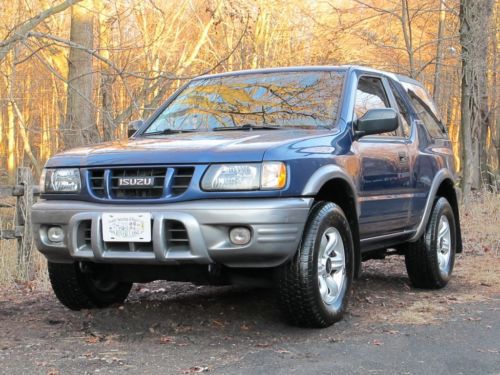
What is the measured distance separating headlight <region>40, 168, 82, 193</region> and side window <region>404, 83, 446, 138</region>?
343 centimetres

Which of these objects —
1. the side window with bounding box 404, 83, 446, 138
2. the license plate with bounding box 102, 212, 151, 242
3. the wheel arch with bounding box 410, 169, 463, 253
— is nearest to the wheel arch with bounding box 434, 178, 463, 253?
the wheel arch with bounding box 410, 169, 463, 253

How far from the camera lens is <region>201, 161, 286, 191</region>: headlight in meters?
4.01

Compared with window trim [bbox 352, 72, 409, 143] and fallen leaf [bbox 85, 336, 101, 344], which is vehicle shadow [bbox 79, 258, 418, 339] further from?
window trim [bbox 352, 72, 409, 143]

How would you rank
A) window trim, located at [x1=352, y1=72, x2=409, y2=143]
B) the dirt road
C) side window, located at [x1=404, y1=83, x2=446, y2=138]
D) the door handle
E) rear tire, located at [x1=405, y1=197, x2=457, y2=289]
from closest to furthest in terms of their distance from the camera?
1. the dirt road
2. window trim, located at [x1=352, y1=72, x2=409, y2=143]
3. the door handle
4. rear tire, located at [x1=405, y1=197, x2=457, y2=289]
5. side window, located at [x1=404, y1=83, x2=446, y2=138]

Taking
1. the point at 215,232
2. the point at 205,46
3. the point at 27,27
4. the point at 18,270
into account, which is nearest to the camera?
the point at 215,232

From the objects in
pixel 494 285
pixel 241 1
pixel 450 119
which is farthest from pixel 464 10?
pixel 450 119

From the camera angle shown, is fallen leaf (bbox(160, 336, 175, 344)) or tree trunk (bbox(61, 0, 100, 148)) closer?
fallen leaf (bbox(160, 336, 175, 344))

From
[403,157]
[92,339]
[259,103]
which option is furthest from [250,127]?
[92,339]

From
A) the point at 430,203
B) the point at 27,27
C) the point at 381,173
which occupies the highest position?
the point at 27,27

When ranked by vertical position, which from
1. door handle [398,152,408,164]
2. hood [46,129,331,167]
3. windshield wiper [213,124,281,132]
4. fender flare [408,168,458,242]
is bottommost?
fender flare [408,168,458,242]

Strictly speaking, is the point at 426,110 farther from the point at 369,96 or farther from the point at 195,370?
the point at 195,370

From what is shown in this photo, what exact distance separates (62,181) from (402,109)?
3.18 m

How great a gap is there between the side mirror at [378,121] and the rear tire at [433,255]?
62.9 inches

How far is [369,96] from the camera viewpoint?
221 inches
